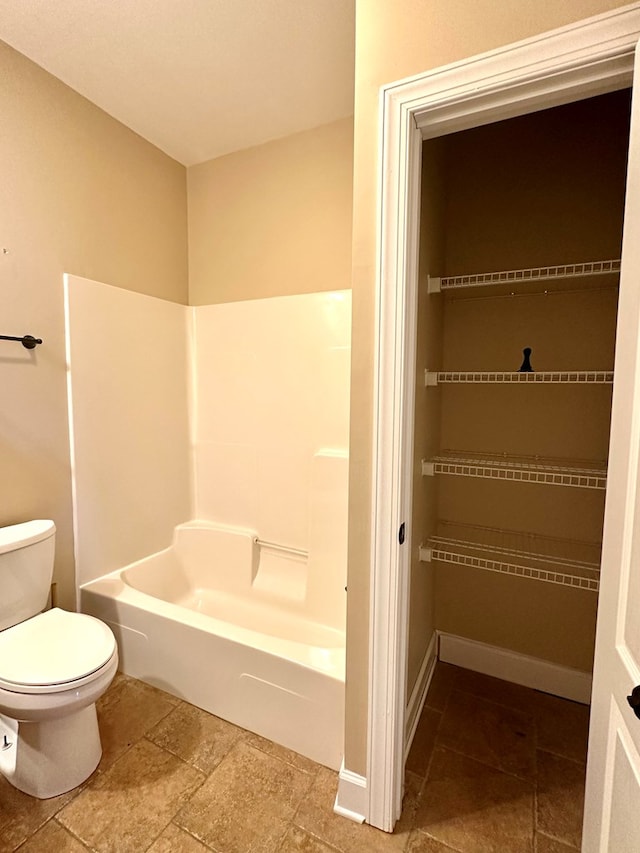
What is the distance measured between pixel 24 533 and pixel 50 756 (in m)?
0.77

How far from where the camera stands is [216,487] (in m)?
2.50

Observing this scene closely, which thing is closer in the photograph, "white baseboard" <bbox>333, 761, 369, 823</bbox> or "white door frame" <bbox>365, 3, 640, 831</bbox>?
"white door frame" <bbox>365, 3, 640, 831</bbox>

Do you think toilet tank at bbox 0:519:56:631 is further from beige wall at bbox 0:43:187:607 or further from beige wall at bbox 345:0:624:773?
beige wall at bbox 345:0:624:773

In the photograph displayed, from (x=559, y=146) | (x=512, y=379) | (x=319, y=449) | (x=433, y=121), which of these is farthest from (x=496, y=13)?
(x=319, y=449)

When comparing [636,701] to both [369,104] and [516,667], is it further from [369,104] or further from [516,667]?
[516,667]

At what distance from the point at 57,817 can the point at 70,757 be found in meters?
0.15

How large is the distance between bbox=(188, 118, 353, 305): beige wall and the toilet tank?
152cm

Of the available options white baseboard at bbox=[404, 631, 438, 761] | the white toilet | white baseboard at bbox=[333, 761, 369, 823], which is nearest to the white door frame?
white baseboard at bbox=[333, 761, 369, 823]

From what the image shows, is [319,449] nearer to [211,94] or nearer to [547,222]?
[547,222]

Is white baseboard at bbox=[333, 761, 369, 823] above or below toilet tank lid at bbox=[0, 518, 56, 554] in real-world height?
below

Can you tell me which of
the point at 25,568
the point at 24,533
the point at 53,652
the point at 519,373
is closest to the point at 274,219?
the point at 519,373

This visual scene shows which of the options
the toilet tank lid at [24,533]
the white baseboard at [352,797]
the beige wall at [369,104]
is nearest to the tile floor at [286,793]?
the white baseboard at [352,797]

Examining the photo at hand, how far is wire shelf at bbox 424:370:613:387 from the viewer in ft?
4.81

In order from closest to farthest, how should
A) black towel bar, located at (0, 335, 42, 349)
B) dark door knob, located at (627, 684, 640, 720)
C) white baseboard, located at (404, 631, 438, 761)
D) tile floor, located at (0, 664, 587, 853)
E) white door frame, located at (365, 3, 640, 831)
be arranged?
dark door knob, located at (627, 684, 640, 720), white door frame, located at (365, 3, 640, 831), tile floor, located at (0, 664, 587, 853), white baseboard, located at (404, 631, 438, 761), black towel bar, located at (0, 335, 42, 349)
